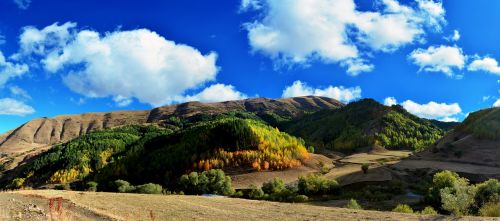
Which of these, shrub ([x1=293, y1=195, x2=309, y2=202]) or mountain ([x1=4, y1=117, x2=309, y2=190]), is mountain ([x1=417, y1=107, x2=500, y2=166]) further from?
shrub ([x1=293, y1=195, x2=309, y2=202])

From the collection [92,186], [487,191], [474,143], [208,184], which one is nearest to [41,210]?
[487,191]

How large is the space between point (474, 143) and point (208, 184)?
3561 inches

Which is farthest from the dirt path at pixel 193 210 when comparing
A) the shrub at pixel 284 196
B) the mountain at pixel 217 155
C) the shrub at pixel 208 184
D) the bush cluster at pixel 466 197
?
the mountain at pixel 217 155

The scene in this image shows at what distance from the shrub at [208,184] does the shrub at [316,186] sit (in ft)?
61.4

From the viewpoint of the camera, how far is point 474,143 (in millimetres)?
150250

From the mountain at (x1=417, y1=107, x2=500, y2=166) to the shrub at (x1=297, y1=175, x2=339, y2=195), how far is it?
180 feet

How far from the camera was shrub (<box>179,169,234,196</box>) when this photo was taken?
366 feet

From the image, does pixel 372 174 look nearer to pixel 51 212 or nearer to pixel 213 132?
pixel 213 132

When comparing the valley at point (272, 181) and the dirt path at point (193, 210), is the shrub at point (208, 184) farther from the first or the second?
the dirt path at point (193, 210)

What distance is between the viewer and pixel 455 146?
153125mm

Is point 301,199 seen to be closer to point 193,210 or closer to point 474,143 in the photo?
point 193,210

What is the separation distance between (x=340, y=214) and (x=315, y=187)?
223 ft

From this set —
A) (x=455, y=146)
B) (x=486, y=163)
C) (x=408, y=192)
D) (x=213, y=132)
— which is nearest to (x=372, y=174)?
(x=408, y=192)

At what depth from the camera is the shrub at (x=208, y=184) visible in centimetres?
11169
